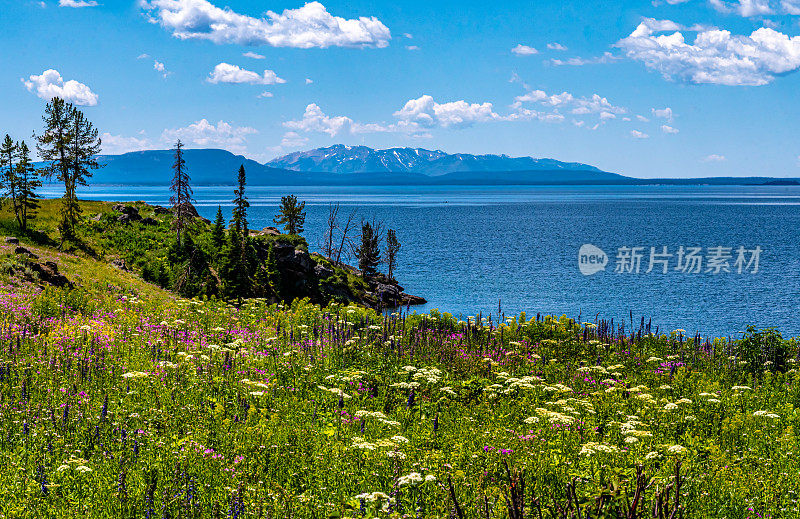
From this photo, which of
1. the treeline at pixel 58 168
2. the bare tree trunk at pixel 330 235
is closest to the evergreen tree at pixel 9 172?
the treeline at pixel 58 168

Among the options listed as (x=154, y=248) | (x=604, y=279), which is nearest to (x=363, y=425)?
(x=154, y=248)

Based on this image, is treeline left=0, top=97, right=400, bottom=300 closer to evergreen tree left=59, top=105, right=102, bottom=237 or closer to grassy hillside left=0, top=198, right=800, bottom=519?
evergreen tree left=59, top=105, right=102, bottom=237

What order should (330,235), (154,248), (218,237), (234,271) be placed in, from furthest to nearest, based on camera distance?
(330,235), (154,248), (218,237), (234,271)

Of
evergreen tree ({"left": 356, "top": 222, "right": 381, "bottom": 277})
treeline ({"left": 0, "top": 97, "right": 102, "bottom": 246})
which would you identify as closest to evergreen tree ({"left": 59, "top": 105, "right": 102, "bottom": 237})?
treeline ({"left": 0, "top": 97, "right": 102, "bottom": 246})

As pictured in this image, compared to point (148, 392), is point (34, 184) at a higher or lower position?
higher

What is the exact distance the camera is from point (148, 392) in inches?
455

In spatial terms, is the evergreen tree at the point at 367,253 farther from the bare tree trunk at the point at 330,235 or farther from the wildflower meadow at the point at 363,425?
the wildflower meadow at the point at 363,425

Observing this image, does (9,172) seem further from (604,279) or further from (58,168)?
(604,279)

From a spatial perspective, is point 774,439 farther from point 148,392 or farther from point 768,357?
point 148,392

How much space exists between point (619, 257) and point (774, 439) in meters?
86.1

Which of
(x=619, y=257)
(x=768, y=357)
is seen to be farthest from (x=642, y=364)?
(x=619, y=257)

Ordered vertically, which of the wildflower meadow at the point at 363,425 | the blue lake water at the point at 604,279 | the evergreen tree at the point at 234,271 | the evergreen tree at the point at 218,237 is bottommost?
the blue lake water at the point at 604,279

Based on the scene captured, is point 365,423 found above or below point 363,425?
below

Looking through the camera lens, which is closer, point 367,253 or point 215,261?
point 215,261
